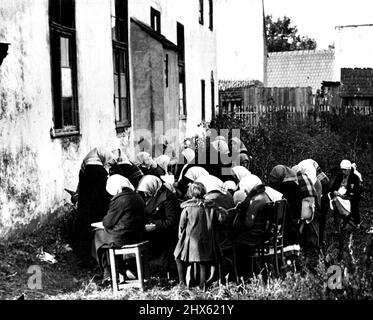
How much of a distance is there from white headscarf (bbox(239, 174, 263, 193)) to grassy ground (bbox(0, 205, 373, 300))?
4.06 ft

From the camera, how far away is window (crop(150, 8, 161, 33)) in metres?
15.5

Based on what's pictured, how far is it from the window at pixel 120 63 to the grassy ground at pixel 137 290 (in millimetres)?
3628

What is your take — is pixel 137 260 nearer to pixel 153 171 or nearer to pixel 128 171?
pixel 128 171

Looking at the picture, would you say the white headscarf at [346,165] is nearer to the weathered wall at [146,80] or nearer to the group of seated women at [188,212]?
the group of seated women at [188,212]

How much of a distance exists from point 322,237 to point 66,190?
13.5ft

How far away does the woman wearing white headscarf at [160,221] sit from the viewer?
781cm

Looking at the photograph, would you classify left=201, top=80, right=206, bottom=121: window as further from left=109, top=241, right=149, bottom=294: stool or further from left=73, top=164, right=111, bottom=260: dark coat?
left=109, top=241, right=149, bottom=294: stool

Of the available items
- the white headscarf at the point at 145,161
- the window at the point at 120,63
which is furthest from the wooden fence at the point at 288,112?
the white headscarf at the point at 145,161

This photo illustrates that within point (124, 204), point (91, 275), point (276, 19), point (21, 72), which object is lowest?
point (91, 275)

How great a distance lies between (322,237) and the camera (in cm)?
973

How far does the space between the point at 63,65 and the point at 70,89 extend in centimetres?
45
